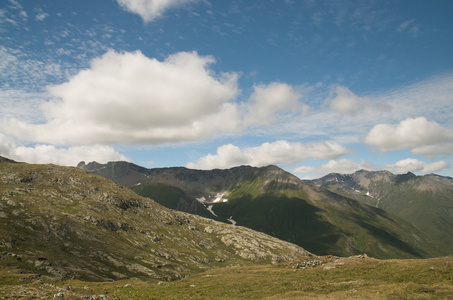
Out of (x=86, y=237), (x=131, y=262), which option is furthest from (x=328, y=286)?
(x=86, y=237)

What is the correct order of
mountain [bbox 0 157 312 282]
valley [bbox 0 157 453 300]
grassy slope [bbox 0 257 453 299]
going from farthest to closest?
mountain [bbox 0 157 312 282]
valley [bbox 0 157 453 300]
grassy slope [bbox 0 257 453 299]

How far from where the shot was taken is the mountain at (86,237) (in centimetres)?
8326

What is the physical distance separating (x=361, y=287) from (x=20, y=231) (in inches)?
4817

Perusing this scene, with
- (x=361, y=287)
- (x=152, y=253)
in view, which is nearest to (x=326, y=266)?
(x=361, y=287)

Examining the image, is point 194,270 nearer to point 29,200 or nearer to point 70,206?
point 70,206

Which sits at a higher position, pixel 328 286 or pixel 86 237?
pixel 328 286

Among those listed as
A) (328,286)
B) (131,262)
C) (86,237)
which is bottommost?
(131,262)

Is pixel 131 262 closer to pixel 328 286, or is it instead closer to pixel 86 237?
pixel 86 237

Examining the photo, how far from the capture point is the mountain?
83.3 meters

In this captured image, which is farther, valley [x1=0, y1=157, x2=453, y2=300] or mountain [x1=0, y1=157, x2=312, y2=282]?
mountain [x1=0, y1=157, x2=312, y2=282]

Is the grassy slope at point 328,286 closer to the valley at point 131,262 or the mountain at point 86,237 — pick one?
the valley at point 131,262

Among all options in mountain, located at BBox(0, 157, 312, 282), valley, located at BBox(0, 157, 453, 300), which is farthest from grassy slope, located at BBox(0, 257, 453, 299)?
mountain, located at BBox(0, 157, 312, 282)

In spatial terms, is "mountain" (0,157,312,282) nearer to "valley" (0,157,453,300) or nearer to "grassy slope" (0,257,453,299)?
"valley" (0,157,453,300)

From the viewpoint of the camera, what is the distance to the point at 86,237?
391ft
